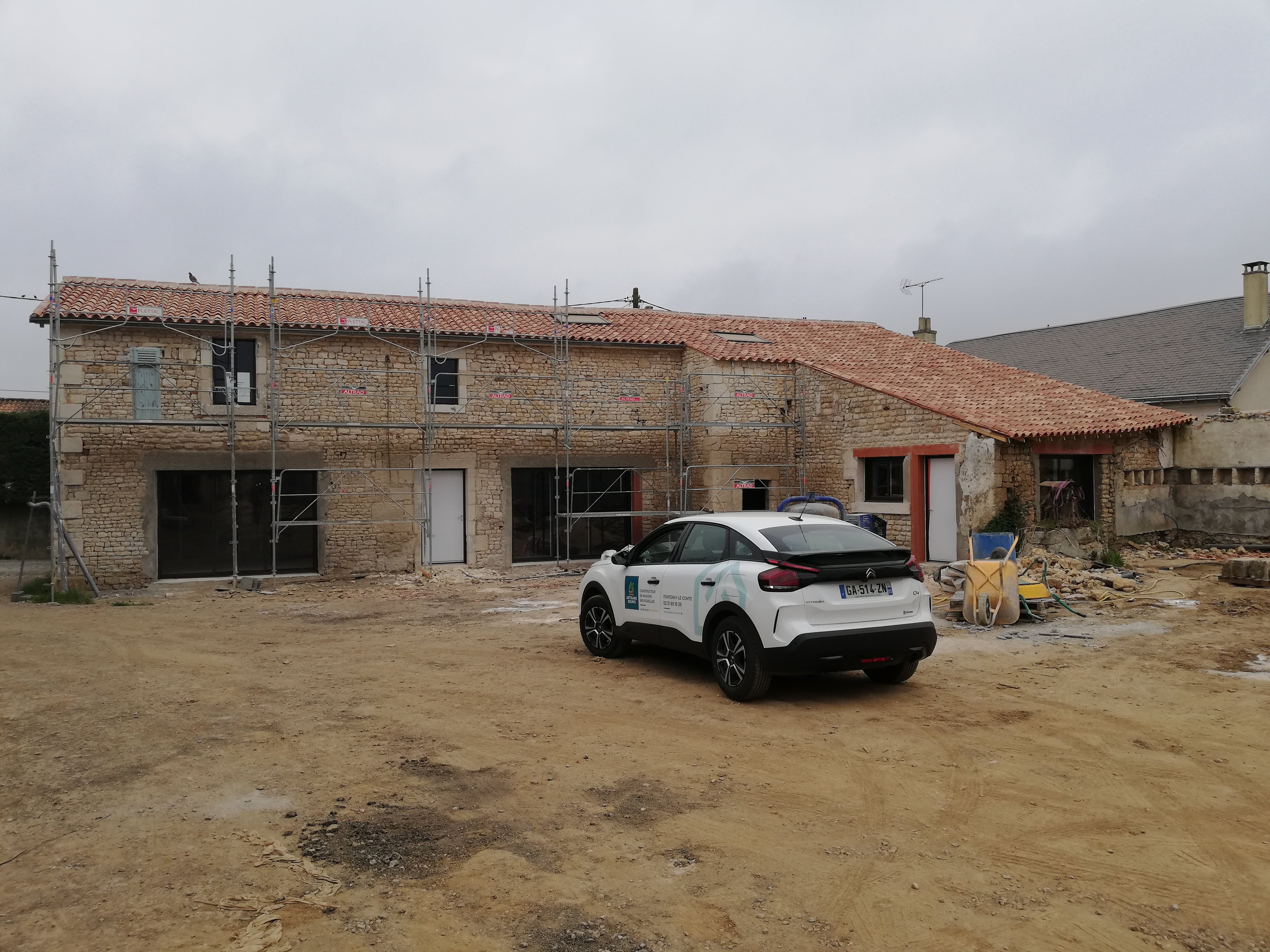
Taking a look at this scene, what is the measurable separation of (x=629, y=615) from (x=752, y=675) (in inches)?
75.0

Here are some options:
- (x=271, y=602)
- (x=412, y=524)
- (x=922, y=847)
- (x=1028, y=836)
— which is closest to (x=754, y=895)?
(x=922, y=847)

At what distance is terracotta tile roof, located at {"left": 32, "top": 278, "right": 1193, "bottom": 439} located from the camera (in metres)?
16.2

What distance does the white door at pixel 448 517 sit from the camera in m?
18.0

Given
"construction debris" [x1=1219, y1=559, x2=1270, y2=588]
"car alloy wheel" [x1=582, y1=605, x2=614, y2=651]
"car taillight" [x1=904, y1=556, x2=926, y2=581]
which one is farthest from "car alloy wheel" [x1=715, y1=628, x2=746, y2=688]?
"construction debris" [x1=1219, y1=559, x2=1270, y2=588]

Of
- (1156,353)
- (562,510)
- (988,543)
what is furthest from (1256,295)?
(562,510)

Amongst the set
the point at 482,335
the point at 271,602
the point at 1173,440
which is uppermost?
the point at 482,335

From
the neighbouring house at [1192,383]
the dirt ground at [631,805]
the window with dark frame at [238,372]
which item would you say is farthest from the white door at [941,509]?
the window with dark frame at [238,372]

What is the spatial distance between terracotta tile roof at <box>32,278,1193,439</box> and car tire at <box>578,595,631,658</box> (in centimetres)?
845

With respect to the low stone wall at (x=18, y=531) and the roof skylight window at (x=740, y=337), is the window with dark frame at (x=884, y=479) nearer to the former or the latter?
the roof skylight window at (x=740, y=337)

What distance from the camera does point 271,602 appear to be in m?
14.5

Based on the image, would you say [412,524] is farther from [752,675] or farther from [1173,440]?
[1173,440]

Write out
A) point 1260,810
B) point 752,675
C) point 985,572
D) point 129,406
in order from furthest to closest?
point 129,406 → point 985,572 → point 752,675 → point 1260,810

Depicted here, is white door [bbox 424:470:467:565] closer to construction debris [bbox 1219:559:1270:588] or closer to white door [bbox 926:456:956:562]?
white door [bbox 926:456:956:562]

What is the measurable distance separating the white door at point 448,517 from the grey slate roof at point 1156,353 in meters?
14.3
